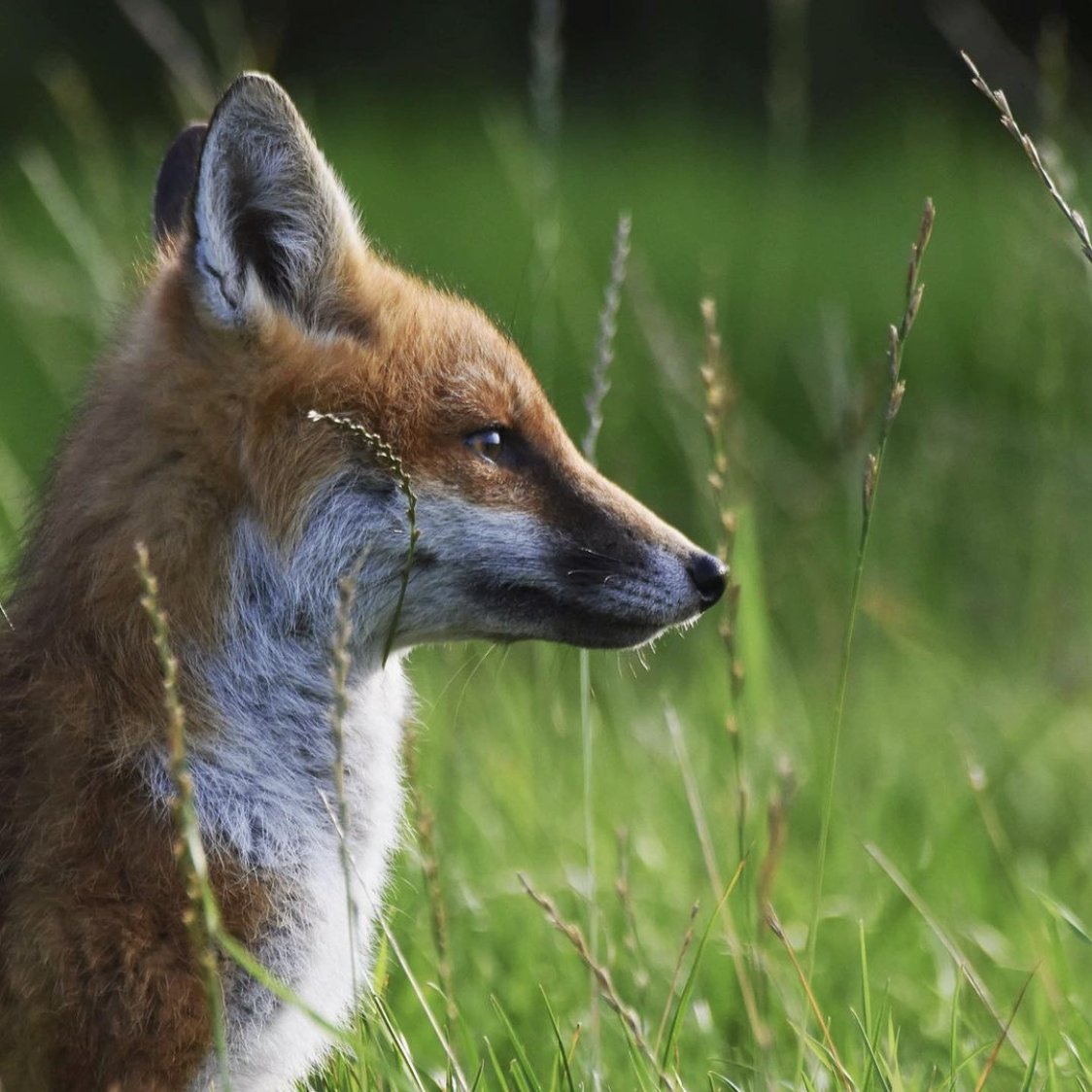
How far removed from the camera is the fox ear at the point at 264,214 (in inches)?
116

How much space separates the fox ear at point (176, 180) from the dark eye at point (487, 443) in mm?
1062

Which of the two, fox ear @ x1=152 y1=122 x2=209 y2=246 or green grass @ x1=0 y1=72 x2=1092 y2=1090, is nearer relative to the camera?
green grass @ x1=0 y1=72 x2=1092 y2=1090

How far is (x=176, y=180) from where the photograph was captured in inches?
151

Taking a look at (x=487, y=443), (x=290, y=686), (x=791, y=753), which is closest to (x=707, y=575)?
(x=487, y=443)

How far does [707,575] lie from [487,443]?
20.8 inches

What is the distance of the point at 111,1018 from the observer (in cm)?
259

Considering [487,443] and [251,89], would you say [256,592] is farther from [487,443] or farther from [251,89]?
[251,89]

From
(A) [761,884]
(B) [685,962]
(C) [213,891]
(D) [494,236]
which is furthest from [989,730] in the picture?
(D) [494,236]

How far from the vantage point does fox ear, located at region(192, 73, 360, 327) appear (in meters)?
2.96

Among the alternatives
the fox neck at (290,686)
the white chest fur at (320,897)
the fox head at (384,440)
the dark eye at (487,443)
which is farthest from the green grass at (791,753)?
the dark eye at (487,443)

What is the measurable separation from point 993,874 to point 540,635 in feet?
6.27

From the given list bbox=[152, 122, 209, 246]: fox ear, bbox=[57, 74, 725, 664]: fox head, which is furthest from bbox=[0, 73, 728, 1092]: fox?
bbox=[152, 122, 209, 246]: fox ear

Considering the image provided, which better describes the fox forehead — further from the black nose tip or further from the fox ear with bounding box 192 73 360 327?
the black nose tip

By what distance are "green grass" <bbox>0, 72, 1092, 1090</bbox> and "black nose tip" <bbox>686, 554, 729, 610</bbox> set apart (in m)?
0.27
